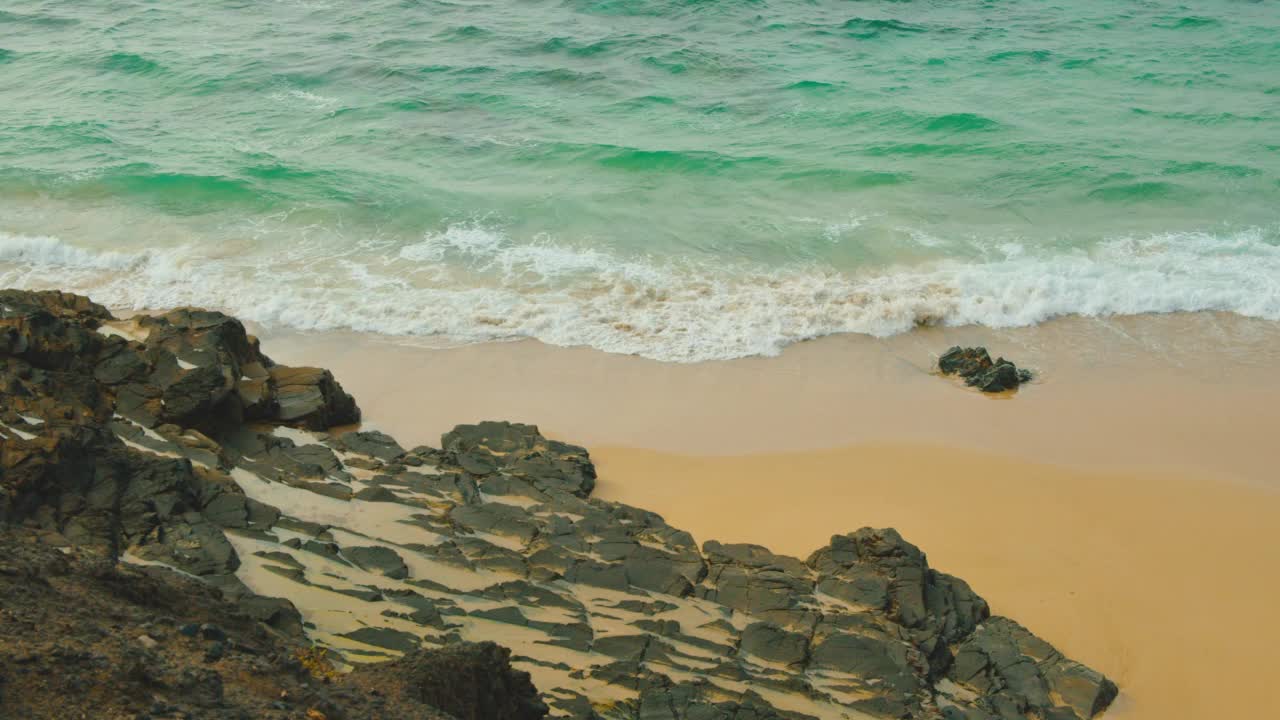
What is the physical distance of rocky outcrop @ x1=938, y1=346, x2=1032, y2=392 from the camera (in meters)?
10.5

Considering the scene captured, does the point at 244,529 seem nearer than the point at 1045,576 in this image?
Yes

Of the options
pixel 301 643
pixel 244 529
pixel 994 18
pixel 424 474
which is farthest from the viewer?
pixel 994 18

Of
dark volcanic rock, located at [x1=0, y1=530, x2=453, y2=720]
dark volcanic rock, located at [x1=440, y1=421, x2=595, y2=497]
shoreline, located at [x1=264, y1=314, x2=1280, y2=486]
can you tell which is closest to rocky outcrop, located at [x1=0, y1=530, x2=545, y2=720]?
dark volcanic rock, located at [x1=0, y1=530, x2=453, y2=720]

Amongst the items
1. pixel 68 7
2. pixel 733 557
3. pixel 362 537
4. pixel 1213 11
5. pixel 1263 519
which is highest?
pixel 68 7

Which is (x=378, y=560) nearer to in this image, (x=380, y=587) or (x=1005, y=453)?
(x=380, y=587)

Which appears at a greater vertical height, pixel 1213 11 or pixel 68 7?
pixel 68 7

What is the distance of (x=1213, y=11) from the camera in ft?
82.3

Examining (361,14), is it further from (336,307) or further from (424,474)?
(424,474)

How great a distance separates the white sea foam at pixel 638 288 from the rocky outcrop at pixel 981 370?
43.8 inches

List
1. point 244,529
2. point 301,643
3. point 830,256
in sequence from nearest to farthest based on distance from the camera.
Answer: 1. point 301,643
2. point 244,529
3. point 830,256

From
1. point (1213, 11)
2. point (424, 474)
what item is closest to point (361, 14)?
point (424, 474)

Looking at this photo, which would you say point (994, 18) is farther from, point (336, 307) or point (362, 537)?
point (362, 537)

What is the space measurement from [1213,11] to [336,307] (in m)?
24.0

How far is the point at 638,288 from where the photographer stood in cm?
1288
